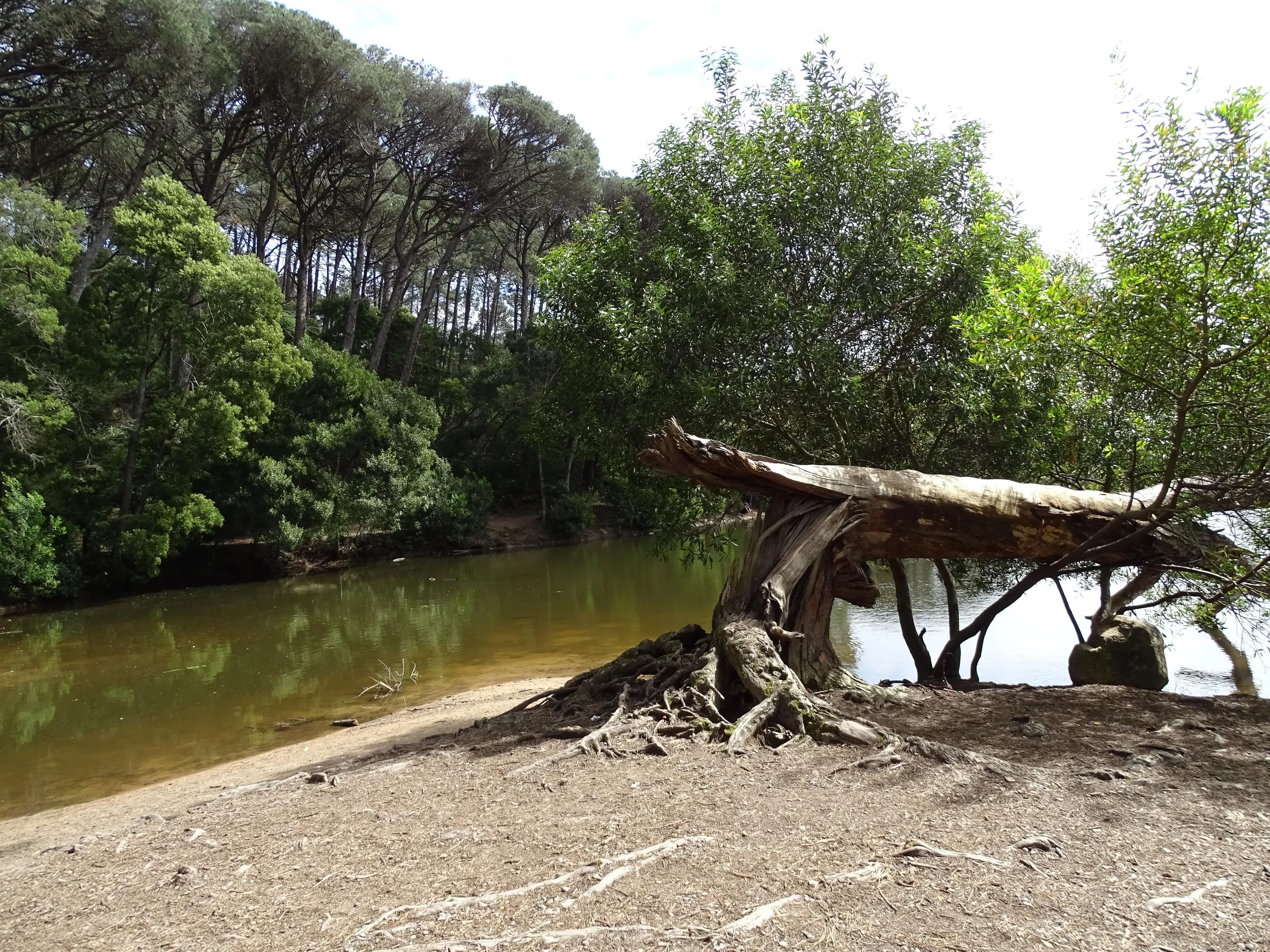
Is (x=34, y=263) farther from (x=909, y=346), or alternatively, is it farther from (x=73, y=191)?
(x=909, y=346)

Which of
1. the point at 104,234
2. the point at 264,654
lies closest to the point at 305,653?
the point at 264,654

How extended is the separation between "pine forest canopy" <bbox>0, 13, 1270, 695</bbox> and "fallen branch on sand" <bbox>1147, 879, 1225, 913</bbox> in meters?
3.68

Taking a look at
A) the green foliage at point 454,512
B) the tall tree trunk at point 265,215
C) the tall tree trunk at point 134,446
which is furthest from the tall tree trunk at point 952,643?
the tall tree trunk at point 265,215

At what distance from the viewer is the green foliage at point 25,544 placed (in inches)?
773

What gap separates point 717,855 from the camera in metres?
3.70

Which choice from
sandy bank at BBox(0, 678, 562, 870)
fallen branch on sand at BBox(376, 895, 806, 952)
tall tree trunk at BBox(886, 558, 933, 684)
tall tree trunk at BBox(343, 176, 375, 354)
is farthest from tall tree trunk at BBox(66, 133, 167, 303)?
fallen branch on sand at BBox(376, 895, 806, 952)

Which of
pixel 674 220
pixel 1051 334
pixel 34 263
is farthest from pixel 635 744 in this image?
pixel 34 263

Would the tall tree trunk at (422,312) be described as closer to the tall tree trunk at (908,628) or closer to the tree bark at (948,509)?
the tall tree trunk at (908,628)

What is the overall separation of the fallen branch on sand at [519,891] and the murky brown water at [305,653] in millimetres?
7406

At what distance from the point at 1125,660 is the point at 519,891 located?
294 inches

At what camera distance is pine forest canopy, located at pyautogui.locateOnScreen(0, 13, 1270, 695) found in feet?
22.7

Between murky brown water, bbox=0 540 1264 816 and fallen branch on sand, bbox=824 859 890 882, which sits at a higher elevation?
fallen branch on sand, bbox=824 859 890 882

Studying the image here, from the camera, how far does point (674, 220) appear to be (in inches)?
377

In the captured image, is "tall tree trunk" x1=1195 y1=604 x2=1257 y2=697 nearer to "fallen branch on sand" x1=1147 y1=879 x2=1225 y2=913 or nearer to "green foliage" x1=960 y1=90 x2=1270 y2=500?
"green foliage" x1=960 y1=90 x2=1270 y2=500
